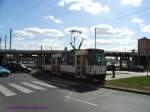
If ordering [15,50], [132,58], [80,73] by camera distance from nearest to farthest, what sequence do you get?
[80,73] → [132,58] → [15,50]

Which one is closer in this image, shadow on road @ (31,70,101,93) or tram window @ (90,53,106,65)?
shadow on road @ (31,70,101,93)

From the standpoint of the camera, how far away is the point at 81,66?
102 feet

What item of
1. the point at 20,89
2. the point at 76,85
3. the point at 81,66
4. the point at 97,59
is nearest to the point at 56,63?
the point at 81,66

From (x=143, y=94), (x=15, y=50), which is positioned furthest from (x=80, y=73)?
(x=15, y=50)

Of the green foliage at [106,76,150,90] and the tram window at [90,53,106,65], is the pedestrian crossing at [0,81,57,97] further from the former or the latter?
the tram window at [90,53,106,65]

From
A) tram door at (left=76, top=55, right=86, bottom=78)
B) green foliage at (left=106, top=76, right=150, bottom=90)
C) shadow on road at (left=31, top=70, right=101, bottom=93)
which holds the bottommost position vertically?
shadow on road at (left=31, top=70, right=101, bottom=93)

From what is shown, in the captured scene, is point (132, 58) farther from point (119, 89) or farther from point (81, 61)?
point (119, 89)

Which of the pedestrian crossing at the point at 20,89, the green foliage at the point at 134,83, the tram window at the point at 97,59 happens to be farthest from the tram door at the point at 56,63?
the pedestrian crossing at the point at 20,89

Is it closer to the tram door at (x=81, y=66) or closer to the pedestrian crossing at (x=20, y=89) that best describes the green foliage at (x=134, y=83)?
the tram door at (x=81, y=66)

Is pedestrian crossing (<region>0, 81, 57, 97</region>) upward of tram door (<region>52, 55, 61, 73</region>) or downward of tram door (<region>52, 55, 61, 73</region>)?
downward

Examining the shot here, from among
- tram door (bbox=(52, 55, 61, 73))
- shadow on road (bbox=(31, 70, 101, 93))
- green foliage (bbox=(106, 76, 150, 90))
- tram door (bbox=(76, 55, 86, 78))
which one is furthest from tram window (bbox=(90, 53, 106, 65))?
tram door (bbox=(52, 55, 61, 73))

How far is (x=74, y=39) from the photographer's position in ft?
170

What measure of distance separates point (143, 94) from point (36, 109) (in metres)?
8.57

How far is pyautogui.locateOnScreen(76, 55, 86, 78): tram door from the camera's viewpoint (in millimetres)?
30500
